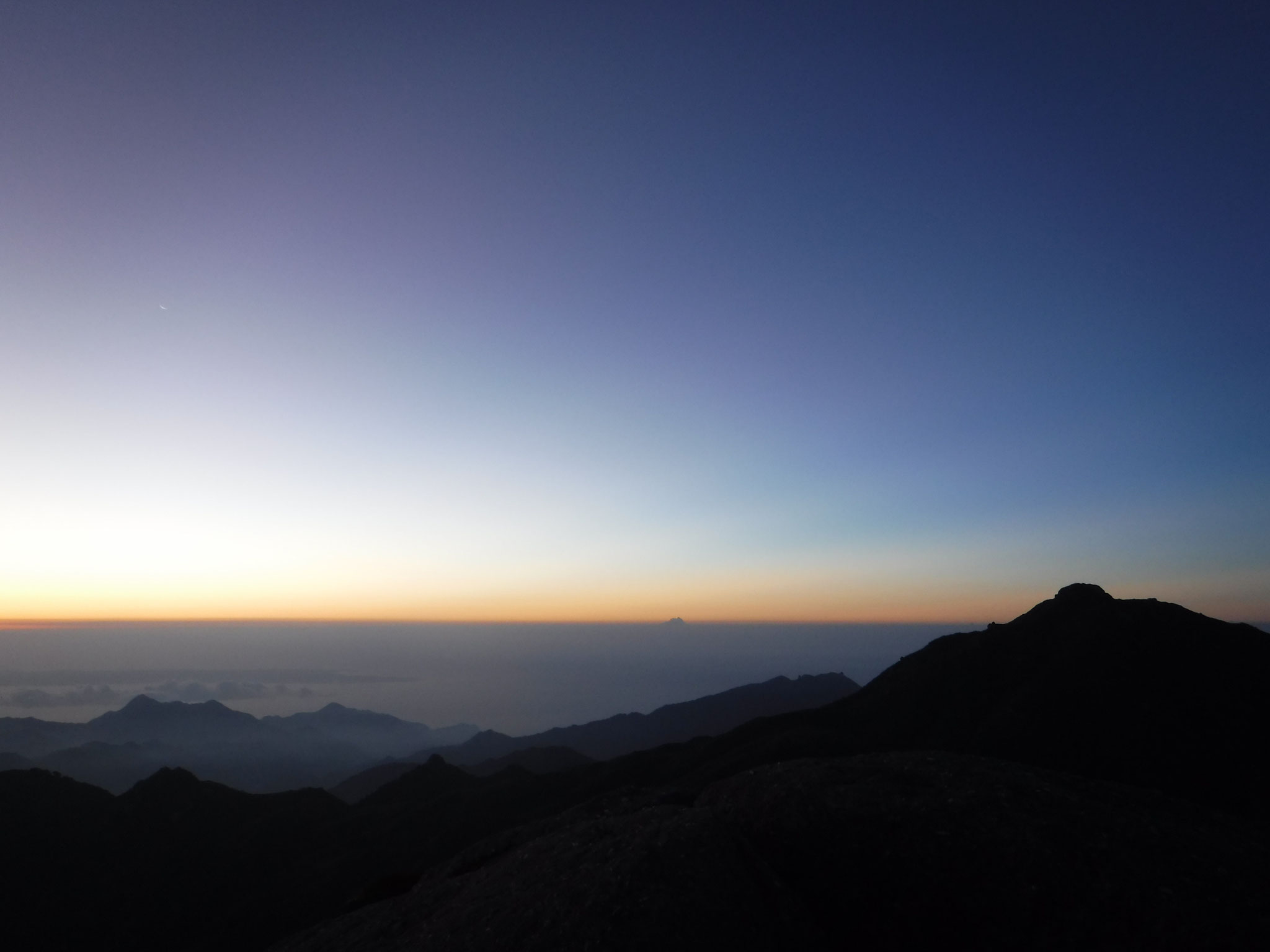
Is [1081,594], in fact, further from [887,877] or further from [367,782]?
[367,782]

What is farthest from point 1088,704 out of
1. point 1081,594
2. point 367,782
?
point 367,782

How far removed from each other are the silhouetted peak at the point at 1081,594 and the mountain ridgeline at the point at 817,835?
366 millimetres

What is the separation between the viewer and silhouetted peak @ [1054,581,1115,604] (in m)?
67.7

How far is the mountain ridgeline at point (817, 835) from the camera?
2016 cm

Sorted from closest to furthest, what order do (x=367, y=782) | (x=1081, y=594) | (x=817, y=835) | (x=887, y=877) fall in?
(x=887, y=877), (x=817, y=835), (x=1081, y=594), (x=367, y=782)

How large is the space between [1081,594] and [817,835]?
6352 centimetres

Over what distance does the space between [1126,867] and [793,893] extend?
11.6m

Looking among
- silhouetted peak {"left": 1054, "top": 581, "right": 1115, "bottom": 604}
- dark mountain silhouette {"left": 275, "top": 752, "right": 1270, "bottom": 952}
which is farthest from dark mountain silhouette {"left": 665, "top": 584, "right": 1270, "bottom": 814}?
dark mountain silhouette {"left": 275, "top": 752, "right": 1270, "bottom": 952}

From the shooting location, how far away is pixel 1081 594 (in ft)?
227

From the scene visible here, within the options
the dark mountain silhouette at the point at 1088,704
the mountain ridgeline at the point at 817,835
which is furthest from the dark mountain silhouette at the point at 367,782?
the dark mountain silhouette at the point at 1088,704

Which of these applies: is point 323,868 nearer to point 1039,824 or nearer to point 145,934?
point 145,934

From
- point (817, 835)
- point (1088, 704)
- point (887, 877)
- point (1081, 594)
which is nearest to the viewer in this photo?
point (887, 877)

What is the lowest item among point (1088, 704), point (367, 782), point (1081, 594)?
point (367, 782)

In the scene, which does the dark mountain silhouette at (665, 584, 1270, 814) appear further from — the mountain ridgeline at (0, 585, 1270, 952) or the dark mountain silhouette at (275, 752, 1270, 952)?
the dark mountain silhouette at (275, 752, 1270, 952)
